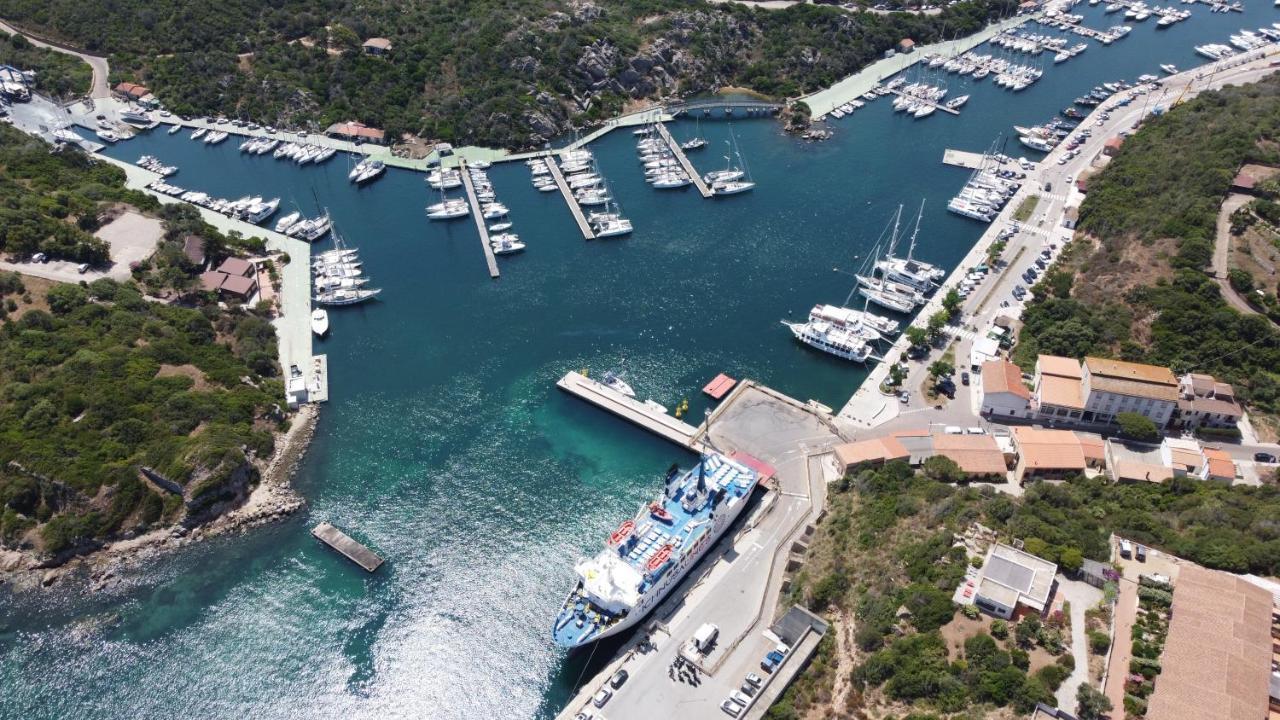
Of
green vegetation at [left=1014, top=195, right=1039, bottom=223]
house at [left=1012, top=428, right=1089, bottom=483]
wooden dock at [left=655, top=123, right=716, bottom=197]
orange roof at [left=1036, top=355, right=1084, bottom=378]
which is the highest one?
wooden dock at [left=655, top=123, right=716, bottom=197]

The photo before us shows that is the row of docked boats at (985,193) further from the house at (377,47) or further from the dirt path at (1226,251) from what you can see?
the house at (377,47)

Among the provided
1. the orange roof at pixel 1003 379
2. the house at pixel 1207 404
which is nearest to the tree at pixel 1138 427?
the house at pixel 1207 404

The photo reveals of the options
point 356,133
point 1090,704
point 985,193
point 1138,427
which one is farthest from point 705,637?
point 356,133

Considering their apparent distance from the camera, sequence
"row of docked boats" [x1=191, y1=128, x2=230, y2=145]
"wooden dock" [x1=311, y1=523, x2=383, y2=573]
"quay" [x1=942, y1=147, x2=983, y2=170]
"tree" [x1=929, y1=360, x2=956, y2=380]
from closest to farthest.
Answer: "wooden dock" [x1=311, y1=523, x2=383, y2=573] < "tree" [x1=929, y1=360, x2=956, y2=380] < "quay" [x1=942, y1=147, x2=983, y2=170] < "row of docked boats" [x1=191, y1=128, x2=230, y2=145]

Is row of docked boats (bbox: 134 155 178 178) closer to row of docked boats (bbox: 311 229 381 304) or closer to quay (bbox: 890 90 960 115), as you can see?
row of docked boats (bbox: 311 229 381 304)

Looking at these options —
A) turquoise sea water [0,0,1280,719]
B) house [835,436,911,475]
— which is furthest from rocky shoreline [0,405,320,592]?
house [835,436,911,475]

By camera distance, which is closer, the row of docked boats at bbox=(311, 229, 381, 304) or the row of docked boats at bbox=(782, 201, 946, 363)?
the row of docked boats at bbox=(782, 201, 946, 363)

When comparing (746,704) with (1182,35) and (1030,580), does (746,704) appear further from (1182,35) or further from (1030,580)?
(1182,35)
